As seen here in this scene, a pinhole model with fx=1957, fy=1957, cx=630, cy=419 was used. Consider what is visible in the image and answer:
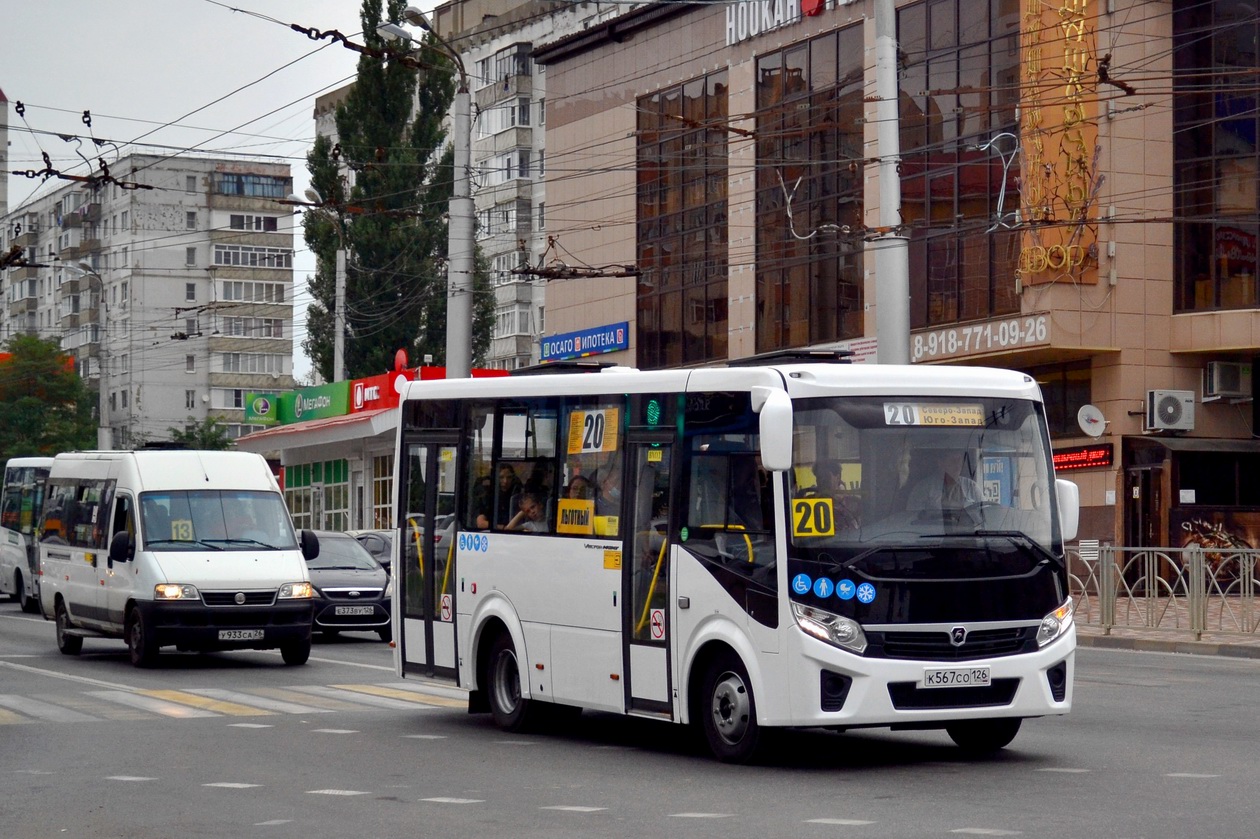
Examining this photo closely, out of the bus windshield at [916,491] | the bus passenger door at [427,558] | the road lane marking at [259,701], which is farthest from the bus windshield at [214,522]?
the bus windshield at [916,491]

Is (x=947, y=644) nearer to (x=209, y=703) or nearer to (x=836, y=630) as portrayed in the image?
(x=836, y=630)

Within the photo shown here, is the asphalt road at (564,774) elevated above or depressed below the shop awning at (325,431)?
below

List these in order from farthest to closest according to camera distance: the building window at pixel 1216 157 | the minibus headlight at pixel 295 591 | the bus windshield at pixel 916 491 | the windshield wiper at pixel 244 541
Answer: the building window at pixel 1216 157, the windshield wiper at pixel 244 541, the minibus headlight at pixel 295 591, the bus windshield at pixel 916 491

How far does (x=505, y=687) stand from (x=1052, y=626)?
14.0 feet

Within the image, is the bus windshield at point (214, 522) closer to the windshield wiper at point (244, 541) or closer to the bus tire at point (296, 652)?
the windshield wiper at point (244, 541)

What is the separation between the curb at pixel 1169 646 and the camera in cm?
2284

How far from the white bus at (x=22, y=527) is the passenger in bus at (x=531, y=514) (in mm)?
23308

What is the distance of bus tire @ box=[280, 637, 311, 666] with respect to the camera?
20969mm

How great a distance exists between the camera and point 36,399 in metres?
81.3

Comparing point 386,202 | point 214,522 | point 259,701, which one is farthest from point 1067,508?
point 386,202

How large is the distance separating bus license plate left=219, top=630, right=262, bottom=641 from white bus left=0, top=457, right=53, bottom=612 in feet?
52.3

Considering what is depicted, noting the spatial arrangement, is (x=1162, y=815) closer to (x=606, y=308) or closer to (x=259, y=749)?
(x=259, y=749)

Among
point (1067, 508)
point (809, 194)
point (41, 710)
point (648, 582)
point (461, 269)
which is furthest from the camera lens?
point (809, 194)

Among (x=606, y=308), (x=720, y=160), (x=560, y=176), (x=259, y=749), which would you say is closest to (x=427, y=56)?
(x=560, y=176)
